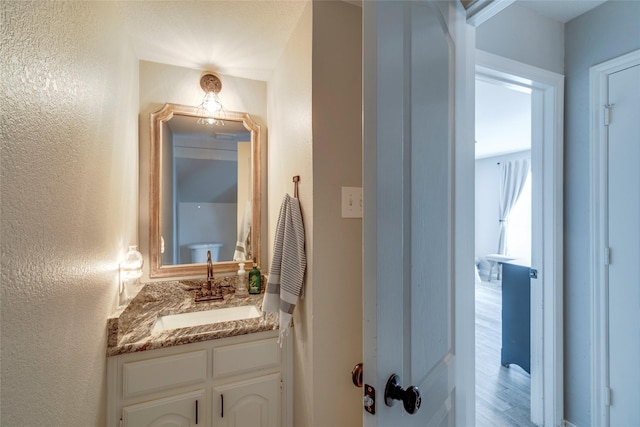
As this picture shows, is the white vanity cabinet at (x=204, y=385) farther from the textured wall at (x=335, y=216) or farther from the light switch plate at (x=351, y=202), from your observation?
the light switch plate at (x=351, y=202)

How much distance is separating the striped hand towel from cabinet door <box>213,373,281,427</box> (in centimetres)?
29

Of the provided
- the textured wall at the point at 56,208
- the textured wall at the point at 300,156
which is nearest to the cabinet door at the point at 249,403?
the textured wall at the point at 300,156

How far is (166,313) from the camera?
1.46 m

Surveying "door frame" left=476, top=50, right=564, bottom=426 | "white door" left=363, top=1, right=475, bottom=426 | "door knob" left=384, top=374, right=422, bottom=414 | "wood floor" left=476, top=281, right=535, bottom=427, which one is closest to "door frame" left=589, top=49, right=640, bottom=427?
"door frame" left=476, top=50, right=564, bottom=426

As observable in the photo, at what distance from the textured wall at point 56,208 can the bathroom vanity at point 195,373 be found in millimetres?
101

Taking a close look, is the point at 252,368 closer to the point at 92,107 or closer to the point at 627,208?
the point at 92,107

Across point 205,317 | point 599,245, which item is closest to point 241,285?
point 205,317

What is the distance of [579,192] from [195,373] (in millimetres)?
2251

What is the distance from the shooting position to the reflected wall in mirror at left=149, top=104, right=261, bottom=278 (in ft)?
5.61

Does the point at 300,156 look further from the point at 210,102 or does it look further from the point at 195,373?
the point at 195,373

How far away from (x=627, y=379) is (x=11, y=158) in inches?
98.5

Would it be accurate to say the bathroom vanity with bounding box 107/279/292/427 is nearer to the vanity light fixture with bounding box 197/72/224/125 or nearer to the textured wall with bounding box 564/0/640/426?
the vanity light fixture with bounding box 197/72/224/125

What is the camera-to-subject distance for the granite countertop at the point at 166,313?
1.15 metres

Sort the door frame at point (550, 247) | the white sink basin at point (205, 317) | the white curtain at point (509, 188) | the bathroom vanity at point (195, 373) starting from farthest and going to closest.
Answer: the white curtain at point (509, 188), the door frame at point (550, 247), the white sink basin at point (205, 317), the bathroom vanity at point (195, 373)
